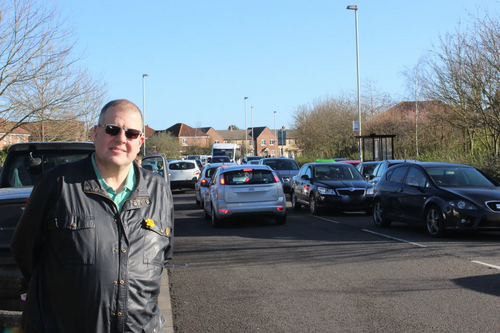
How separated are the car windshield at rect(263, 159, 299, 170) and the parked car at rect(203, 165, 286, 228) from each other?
431 inches

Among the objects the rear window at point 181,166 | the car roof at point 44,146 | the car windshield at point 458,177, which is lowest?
the car windshield at point 458,177

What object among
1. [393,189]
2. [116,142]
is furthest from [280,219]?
[116,142]

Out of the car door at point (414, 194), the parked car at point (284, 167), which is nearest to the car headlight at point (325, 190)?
the car door at point (414, 194)

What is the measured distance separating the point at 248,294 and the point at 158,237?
4216 mm

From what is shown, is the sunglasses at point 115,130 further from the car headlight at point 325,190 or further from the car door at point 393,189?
the car headlight at point 325,190

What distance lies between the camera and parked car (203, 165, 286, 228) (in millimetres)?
13461

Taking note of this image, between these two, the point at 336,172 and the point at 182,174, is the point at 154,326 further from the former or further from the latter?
the point at 182,174

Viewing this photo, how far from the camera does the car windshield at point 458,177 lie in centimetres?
1168

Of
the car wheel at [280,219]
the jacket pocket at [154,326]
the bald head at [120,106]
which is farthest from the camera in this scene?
the car wheel at [280,219]

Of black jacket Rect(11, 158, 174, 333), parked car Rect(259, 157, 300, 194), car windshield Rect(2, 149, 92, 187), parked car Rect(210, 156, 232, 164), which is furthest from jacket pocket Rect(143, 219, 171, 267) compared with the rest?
parked car Rect(210, 156, 232, 164)

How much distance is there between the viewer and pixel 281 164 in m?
25.3

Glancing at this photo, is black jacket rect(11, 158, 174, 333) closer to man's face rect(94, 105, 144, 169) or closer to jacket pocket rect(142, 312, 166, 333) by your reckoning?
jacket pocket rect(142, 312, 166, 333)

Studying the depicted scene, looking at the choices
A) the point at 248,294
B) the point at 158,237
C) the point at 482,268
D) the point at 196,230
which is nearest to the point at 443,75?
the point at 196,230

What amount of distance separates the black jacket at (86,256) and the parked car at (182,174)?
995 inches
